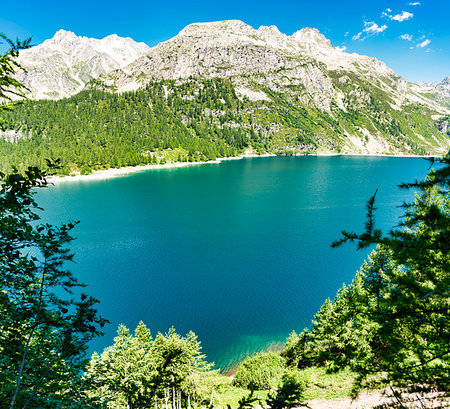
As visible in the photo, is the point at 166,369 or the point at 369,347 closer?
the point at 369,347

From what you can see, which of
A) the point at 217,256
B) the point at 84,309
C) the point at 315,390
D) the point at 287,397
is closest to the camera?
the point at 84,309

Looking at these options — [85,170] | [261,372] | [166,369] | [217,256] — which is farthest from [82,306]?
[85,170]

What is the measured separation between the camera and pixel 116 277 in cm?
4450

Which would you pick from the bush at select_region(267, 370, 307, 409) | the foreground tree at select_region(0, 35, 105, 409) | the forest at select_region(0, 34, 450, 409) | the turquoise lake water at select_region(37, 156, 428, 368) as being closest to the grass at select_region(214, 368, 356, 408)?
the bush at select_region(267, 370, 307, 409)

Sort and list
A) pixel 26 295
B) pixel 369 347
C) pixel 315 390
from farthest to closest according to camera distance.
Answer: pixel 315 390, pixel 369 347, pixel 26 295

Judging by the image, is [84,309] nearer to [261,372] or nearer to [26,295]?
[26,295]

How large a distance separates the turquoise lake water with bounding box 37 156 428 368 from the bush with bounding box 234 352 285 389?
5778 millimetres

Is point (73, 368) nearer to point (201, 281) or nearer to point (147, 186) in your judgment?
point (201, 281)

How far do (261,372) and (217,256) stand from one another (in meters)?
30.8

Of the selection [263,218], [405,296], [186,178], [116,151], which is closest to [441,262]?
[405,296]

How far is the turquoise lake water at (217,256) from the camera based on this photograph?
113 feet

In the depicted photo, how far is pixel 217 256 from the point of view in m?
52.3

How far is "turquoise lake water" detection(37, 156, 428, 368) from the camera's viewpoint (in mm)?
34594

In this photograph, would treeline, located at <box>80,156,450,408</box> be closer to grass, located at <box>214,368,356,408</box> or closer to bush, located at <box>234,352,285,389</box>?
bush, located at <box>234,352,285,389</box>
